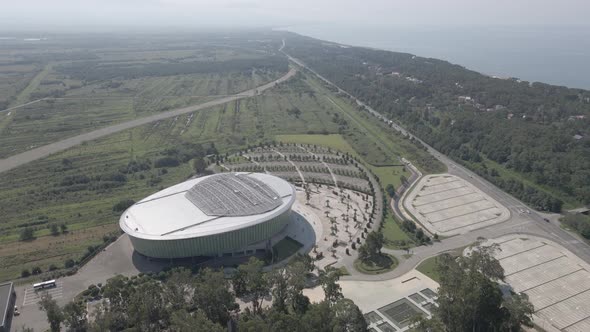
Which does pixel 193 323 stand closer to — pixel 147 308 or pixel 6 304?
pixel 147 308

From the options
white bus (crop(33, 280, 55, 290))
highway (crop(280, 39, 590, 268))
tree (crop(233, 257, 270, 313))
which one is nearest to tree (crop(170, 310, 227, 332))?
tree (crop(233, 257, 270, 313))

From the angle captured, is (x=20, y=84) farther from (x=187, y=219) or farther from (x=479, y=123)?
(x=479, y=123)

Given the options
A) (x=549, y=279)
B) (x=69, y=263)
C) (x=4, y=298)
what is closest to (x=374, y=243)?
(x=549, y=279)

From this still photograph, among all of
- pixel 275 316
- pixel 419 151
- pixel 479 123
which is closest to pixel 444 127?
pixel 479 123

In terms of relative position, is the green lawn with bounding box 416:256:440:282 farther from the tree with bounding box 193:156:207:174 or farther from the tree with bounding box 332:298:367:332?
the tree with bounding box 193:156:207:174

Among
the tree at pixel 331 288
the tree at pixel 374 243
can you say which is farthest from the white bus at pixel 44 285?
the tree at pixel 374 243

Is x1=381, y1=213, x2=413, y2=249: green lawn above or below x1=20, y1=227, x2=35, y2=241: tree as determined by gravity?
above
